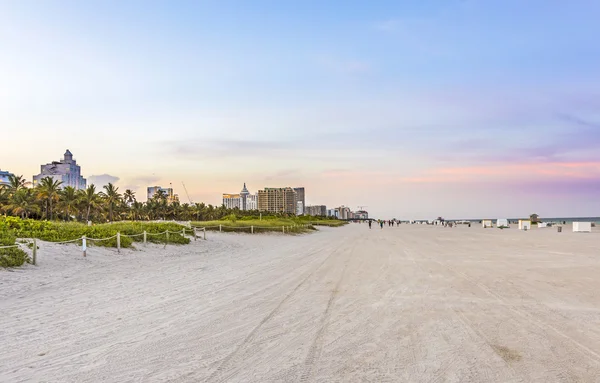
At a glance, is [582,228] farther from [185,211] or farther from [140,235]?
[185,211]

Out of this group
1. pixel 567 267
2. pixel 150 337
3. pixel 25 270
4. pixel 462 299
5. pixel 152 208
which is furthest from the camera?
pixel 152 208

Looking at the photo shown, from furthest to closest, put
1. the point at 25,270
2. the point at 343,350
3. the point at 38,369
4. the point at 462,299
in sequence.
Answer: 1. the point at 25,270
2. the point at 462,299
3. the point at 343,350
4. the point at 38,369

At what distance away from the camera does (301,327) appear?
22.4ft

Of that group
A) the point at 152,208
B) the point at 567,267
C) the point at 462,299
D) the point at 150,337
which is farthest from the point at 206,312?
the point at 152,208

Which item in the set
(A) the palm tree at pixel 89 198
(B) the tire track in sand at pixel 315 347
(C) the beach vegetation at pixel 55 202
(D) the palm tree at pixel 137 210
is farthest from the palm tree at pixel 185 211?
(B) the tire track in sand at pixel 315 347

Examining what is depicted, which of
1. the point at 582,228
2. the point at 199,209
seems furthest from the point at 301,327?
the point at 199,209

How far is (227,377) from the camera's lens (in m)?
4.65

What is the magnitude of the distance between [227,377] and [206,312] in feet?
11.8

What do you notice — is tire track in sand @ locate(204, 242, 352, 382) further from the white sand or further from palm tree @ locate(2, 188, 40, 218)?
palm tree @ locate(2, 188, 40, 218)

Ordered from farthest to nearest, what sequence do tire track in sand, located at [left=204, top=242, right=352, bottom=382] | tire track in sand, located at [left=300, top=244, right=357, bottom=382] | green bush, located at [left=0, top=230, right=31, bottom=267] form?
green bush, located at [left=0, top=230, right=31, bottom=267]
tire track in sand, located at [left=300, top=244, right=357, bottom=382]
tire track in sand, located at [left=204, top=242, right=352, bottom=382]

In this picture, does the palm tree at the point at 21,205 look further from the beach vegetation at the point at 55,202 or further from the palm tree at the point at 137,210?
the palm tree at the point at 137,210

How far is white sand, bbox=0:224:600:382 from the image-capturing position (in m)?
4.90

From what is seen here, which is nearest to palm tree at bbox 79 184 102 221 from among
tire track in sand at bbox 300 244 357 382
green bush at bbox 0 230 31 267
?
green bush at bbox 0 230 31 267

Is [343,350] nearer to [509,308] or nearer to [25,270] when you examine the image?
[509,308]
